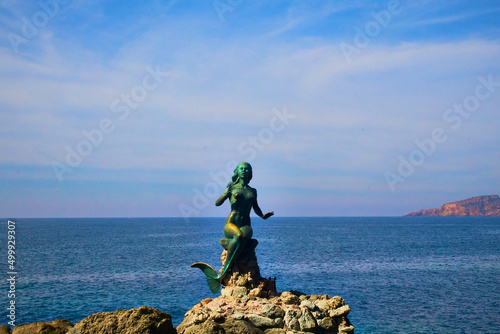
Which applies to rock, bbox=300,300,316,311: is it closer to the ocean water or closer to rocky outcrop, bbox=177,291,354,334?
rocky outcrop, bbox=177,291,354,334

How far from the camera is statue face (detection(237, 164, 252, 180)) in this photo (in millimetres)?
17719

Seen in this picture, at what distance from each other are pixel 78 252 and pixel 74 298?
3743cm

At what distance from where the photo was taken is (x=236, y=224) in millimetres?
17500

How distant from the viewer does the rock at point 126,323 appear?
11555mm

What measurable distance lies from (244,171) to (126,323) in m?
7.64

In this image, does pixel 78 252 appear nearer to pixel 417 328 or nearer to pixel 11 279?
pixel 11 279

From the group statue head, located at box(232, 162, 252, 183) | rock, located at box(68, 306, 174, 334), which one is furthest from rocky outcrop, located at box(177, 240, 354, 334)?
statue head, located at box(232, 162, 252, 183)

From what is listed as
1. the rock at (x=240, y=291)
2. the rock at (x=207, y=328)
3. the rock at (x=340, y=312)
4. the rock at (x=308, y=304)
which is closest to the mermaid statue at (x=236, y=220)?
the rock at (x=240, y=291)

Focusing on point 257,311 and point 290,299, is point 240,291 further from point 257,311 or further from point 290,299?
point 290,299

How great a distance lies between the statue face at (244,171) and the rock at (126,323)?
6.96 metres

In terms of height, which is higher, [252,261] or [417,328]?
[252,261]

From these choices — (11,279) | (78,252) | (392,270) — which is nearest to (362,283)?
(392,270)

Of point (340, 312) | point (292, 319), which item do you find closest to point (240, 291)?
point (292, 319)

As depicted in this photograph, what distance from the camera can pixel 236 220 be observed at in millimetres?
17484
